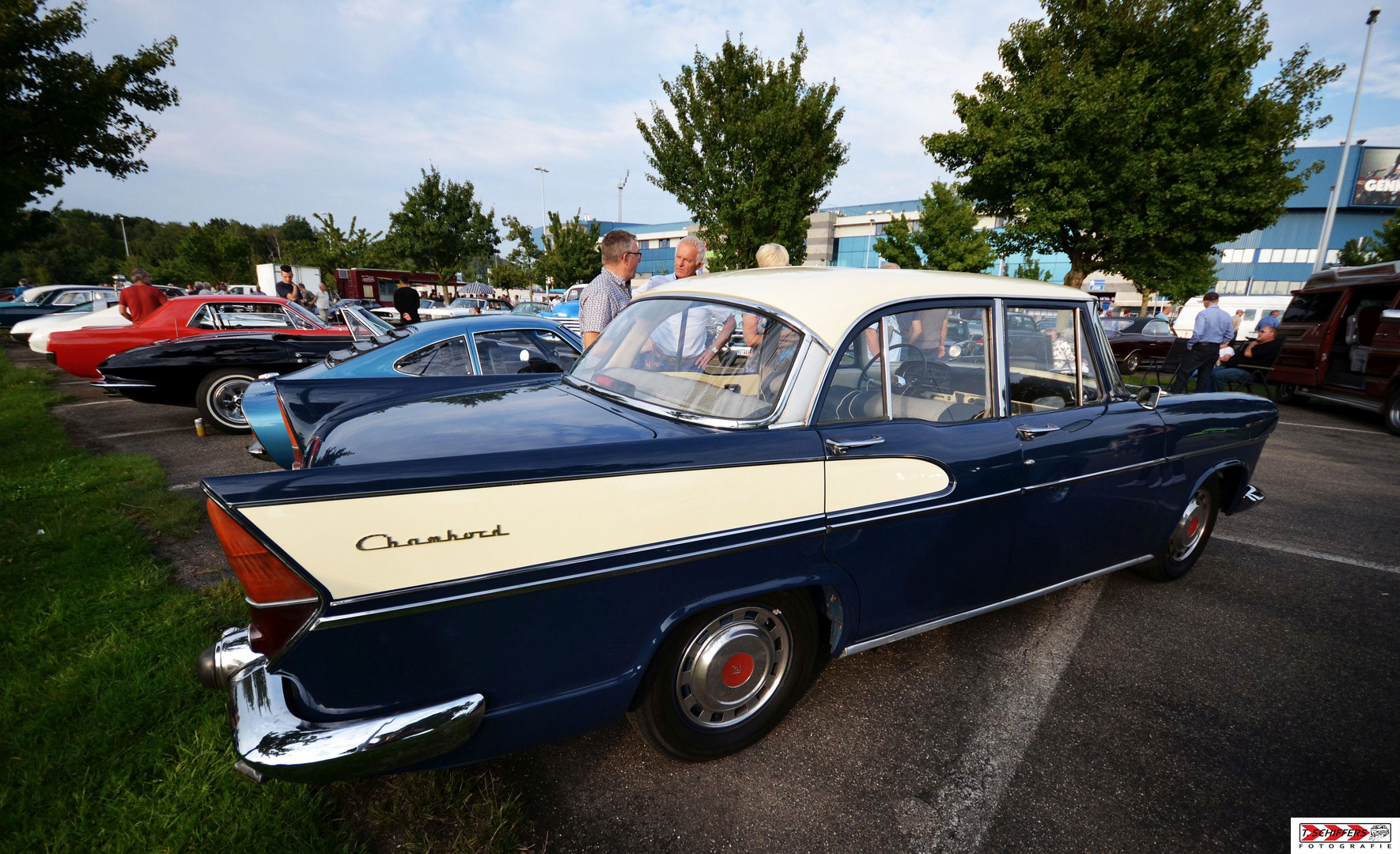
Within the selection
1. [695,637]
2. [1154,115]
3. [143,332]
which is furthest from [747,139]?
[695,637]

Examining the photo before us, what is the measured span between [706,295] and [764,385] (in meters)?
0.67

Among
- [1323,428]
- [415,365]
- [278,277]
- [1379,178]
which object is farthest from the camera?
[1379,178]

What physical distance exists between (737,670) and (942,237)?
2775cm

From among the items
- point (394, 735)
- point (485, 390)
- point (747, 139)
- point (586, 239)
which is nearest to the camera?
point (394, 735)

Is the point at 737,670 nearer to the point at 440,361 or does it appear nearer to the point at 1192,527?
the point at 1192,527

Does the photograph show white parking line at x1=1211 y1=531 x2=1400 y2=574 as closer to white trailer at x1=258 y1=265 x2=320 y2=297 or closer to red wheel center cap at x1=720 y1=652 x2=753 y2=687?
red wheel center cap at x1=720 y1=652 x2=753 y2=687

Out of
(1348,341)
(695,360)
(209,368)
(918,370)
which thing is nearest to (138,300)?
(209,368)

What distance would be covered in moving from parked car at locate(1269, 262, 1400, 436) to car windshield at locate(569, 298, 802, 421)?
443 inches

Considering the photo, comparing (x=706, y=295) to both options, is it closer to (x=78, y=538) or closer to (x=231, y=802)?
(x=231, y=802)

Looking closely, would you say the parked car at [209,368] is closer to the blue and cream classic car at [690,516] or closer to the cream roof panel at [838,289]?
the blue and cream classic car at [690,516]

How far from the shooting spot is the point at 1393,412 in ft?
28.0

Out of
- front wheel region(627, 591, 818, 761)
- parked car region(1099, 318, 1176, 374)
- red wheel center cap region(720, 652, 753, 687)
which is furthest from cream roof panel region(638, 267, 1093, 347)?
parked car region(1099, 318, 1176, 374)

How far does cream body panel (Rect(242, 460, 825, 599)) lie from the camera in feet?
4.67

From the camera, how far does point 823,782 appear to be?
2.16 meters
